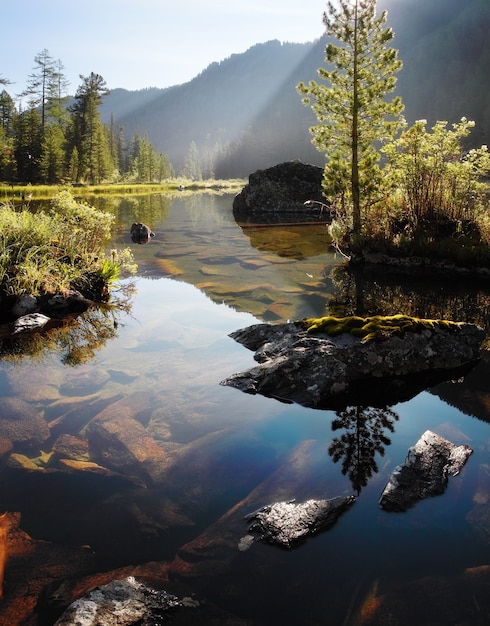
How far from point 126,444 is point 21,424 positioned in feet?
5.24

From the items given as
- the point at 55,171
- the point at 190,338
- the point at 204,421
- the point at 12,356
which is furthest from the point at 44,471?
the point at 55,171

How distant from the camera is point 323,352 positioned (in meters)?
7.76

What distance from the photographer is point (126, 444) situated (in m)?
6.09

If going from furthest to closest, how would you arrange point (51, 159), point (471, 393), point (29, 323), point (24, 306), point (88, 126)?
point (88, 126)
point (51, 159)
point (24, 306)
point (29, 323)
point (471, 393)

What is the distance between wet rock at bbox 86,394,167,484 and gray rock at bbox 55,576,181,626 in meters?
1.60

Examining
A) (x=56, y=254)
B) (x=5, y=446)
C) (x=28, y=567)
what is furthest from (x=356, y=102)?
(x=28, y=567)

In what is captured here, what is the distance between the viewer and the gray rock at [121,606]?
3.45 meters

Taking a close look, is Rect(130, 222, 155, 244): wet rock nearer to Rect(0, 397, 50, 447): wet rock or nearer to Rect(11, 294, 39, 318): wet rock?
Rect(11, 294, 39, 318): wet rock

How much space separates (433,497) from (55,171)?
68.4 metres

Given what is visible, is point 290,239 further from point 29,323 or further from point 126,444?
point 126,444

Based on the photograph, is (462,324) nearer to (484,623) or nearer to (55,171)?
(484,623)

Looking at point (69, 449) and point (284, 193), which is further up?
point (284, 193)

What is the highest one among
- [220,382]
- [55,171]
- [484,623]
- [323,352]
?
[55,171]

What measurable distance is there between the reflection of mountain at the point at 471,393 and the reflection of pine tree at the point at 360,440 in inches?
45.6
